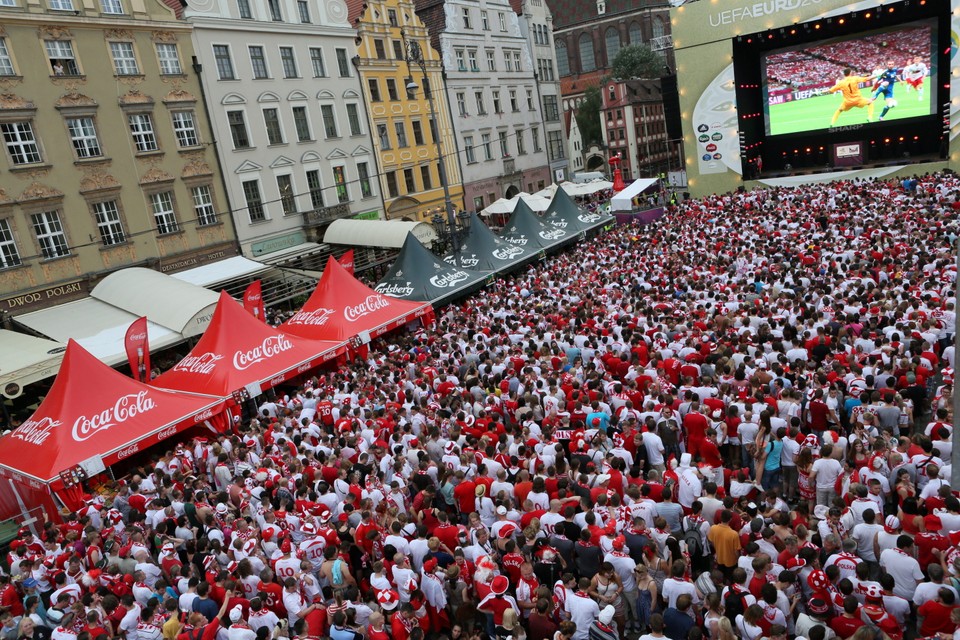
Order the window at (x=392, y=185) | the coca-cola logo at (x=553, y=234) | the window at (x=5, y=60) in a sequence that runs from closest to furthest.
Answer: the window at (x=5, y=60)
the coca-cola logo at (x=553, y=234)
the window at (x=392, y=185)

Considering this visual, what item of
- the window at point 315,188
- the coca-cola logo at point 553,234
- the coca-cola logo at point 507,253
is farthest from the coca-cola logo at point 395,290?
the window at point 315,188

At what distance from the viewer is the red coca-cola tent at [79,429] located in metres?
12.1

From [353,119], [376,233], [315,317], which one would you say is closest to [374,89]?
[353,119]

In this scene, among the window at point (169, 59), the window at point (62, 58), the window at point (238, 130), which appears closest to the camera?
the window at point (62, 58)

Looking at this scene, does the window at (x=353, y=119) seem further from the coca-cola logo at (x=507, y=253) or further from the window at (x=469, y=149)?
the coca-cola logo at (x=507, y=253)

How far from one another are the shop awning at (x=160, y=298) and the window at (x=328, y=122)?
12.2m

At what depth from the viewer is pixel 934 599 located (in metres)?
5.43

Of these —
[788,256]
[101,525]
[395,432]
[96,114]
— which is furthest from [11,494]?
[788,256]

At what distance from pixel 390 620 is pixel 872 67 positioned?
3210 centimetres

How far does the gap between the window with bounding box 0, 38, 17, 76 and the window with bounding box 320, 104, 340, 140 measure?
1273 centimetres

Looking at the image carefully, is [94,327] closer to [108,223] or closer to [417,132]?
[108,223]

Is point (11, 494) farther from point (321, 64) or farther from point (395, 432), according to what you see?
point (321, 64)

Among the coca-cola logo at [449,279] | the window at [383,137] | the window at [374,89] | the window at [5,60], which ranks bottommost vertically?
the coca-cola logo at [449,279]

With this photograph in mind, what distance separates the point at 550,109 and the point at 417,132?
15.8m
